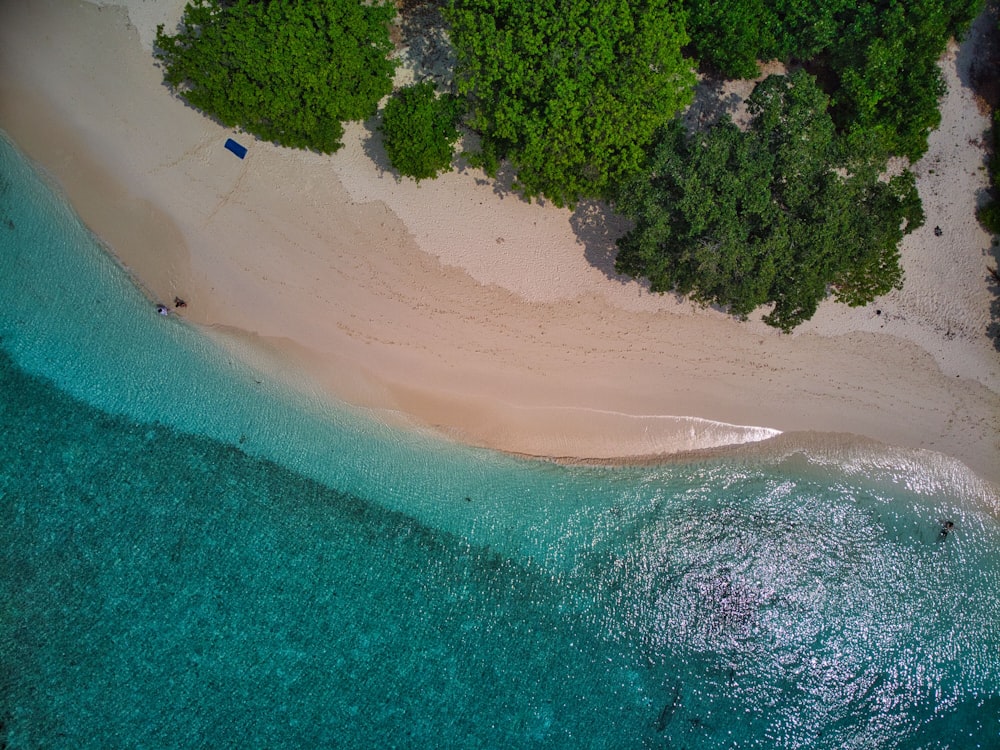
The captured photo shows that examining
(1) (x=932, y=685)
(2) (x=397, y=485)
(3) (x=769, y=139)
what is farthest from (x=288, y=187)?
(1) (x=932, y=685)

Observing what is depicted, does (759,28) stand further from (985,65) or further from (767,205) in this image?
(985,65)

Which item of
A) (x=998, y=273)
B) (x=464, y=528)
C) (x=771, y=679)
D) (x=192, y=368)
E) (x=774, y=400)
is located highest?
(x=998, y=273)

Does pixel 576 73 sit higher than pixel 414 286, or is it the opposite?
pixel 576 73

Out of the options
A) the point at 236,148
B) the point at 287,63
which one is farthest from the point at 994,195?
the point at 236,148

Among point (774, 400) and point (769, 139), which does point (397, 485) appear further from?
point (769, 139)

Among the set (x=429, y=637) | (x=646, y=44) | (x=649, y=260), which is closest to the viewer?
(x=646, y=44)

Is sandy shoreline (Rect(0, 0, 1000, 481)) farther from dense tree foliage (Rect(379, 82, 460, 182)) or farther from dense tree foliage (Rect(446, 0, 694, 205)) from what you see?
dense tree foliage (Rect(446, 0, 694, 205))
